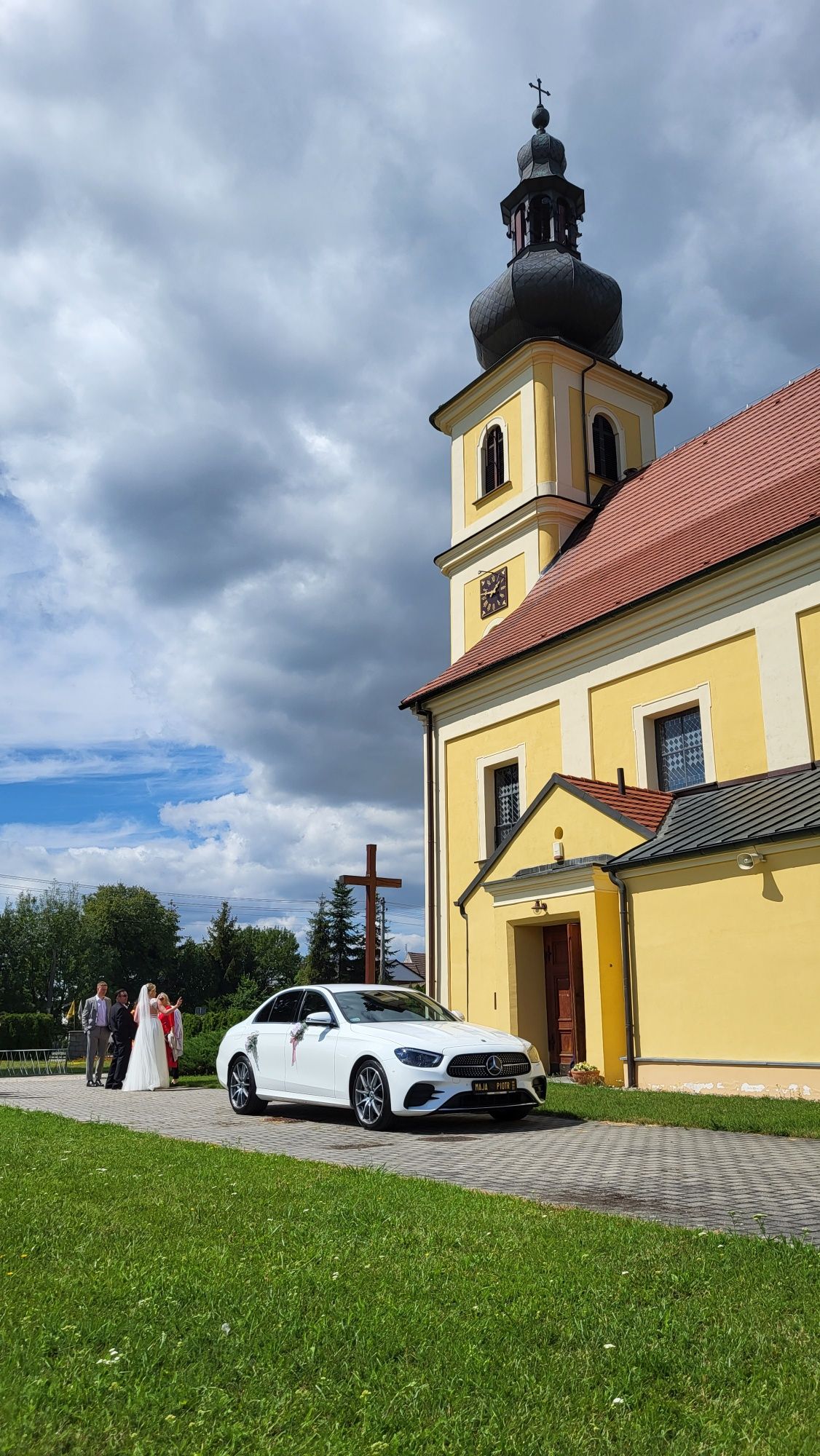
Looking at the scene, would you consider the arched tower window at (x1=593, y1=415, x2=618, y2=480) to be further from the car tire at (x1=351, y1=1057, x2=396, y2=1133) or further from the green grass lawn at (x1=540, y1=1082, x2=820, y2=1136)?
the car tire at (x1=351, y1=1057, x2=396, y2=1133)

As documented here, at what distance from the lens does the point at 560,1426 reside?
292 cm

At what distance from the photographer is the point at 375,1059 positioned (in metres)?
10.7

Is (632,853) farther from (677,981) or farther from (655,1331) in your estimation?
(655,1331)

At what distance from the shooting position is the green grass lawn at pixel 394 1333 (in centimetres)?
287

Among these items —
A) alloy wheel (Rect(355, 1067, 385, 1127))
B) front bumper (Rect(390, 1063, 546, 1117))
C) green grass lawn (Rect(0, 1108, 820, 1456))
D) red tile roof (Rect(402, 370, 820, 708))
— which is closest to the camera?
green grass lawn (Rect(0, 1108, 820, 1456))

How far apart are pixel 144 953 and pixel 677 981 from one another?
67439mm

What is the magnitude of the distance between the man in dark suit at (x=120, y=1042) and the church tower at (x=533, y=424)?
14937 mm

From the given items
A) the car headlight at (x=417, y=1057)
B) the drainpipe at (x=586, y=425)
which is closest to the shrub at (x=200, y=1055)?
the car headlight at (x=417, y=1057)

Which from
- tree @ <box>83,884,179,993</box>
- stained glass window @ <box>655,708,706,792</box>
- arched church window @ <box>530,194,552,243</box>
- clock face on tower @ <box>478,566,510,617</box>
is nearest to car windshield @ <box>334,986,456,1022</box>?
stained glass window @ <box>655,708,706,792</box>

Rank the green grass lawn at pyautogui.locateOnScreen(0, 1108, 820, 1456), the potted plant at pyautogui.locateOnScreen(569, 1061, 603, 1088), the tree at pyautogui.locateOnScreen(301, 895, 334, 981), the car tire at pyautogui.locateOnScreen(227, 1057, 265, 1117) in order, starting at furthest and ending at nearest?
the tree at pyautogui.locateOnScreen(301, 895, 334, 981)
the potted plant at pyautogui.locateOnScreen(569, 1061, 603, 1088)
the car tire at pyautogui.locateOnScreen(227, 1057, 265, 1117)
the green grass lawn at pyautogui.locateOnScreen(0, 1108, 820, 1456)

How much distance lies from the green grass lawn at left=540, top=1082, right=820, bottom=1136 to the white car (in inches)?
36.3

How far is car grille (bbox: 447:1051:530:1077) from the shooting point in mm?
10406

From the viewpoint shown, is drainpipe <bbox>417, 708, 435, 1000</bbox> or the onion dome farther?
the onion dome

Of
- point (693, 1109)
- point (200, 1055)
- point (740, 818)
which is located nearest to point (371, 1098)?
point (693, 1109)
